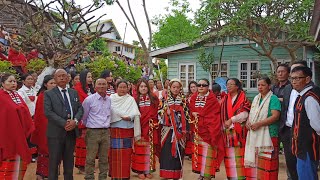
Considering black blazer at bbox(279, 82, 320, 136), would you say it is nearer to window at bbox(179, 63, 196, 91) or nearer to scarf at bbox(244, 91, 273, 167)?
scarf at bbox(244, 91, 273, 167)

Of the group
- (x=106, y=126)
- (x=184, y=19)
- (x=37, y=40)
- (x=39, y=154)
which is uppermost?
(x=184, y=19)

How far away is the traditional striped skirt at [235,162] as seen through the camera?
6.01m

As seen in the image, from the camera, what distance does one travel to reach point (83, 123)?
6.08 metres

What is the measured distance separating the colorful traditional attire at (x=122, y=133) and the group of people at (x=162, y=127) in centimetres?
2

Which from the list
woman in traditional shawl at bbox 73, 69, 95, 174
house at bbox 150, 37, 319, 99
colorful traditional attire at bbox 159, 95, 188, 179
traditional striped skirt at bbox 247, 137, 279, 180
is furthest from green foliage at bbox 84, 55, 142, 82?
traditional striped skirt at bbox 247, 137, 279, 180

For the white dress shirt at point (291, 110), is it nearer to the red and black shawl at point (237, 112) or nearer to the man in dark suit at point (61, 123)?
the red and black shawl at point (237, 112)

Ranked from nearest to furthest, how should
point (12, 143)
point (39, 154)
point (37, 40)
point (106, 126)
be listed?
point (12, 143)
point (106, 126)
point (39, 154)
point (37, 40)

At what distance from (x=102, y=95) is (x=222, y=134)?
6.69 ft

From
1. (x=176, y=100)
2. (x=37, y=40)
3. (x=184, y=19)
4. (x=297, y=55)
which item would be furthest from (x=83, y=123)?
(x=184, y=19)

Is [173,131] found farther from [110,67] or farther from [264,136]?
[110,67]

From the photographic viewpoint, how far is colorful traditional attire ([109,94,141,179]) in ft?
20.8

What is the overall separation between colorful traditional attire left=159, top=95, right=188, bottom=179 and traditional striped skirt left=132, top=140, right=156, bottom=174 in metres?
0.31

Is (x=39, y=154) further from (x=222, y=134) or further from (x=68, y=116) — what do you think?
(x=222, y=134)

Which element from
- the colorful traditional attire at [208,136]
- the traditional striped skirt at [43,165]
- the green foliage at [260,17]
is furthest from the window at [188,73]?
the traditional striped skirt at [43,165]
